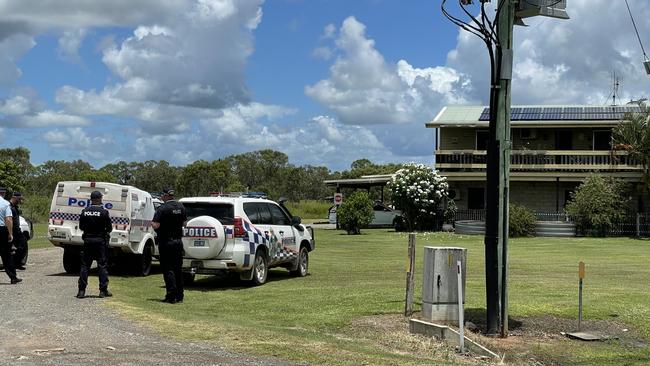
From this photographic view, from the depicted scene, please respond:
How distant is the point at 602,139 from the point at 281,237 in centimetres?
2763

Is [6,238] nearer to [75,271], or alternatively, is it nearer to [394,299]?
[75,271]

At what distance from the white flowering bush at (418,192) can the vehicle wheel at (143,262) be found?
20424 millimetres

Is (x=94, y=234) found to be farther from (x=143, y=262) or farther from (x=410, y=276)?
(x=410, y=276)

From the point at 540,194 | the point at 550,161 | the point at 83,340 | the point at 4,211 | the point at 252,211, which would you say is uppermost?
the point at 550,161

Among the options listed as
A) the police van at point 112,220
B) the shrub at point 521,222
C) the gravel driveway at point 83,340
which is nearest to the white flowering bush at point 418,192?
the shrub at point 521,222

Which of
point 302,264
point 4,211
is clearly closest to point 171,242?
point 4,211

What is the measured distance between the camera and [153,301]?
12320mm

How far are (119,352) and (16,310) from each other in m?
3.58

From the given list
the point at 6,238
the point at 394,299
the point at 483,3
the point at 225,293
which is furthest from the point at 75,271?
the point at 483,3

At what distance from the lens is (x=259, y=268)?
15.0m

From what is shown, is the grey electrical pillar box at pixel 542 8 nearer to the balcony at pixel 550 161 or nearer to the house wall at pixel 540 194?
the balcony at pixel 550 161

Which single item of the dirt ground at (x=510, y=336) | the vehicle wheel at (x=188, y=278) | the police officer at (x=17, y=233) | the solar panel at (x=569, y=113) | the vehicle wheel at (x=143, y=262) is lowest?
the dirt ground at (x=510, y=336)

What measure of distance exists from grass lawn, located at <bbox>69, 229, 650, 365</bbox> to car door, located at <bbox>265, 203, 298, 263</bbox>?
21.8 inches

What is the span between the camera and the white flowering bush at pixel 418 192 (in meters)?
35.9
